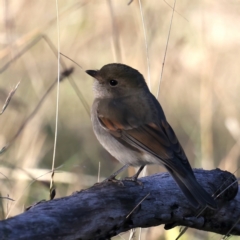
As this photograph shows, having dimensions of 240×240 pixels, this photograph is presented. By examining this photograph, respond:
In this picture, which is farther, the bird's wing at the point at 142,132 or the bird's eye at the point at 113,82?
the bird's eye at the point at 113,82

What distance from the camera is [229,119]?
7.43 metres

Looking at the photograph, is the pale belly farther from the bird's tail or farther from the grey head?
the bird's tail

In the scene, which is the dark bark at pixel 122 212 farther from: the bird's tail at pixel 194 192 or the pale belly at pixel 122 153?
the pale belly at pixel 122 153

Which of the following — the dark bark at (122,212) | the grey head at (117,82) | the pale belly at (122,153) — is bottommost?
the dark bark at (122,212)

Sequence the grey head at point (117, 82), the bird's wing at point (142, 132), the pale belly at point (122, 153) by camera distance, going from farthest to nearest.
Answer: the grey head at point (117, 82), the pale belly at point (122, 153), the bird's wing at point (142, 132)

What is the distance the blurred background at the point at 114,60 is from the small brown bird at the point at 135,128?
0.48m

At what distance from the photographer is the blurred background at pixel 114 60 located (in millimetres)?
6539

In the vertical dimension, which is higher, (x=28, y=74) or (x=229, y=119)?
(x=28, y=74)

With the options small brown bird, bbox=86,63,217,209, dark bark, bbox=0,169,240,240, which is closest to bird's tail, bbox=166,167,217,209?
small brown bird, bbox=86,63,217,209

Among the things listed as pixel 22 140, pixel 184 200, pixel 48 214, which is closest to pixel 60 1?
pixel 22 140

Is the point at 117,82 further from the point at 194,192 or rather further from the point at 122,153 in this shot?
the point at 194,192

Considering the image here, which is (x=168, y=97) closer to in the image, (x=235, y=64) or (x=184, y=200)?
(x=235, y=64)

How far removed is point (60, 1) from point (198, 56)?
184 centimetres

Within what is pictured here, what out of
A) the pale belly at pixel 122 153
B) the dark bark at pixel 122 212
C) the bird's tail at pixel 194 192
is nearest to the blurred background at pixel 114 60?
the pale belly at pixel 122 153
